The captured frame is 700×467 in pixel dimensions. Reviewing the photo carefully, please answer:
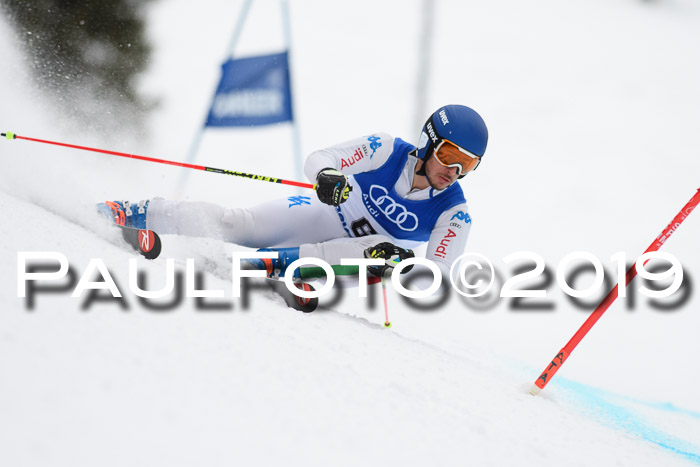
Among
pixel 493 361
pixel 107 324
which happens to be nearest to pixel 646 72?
pixel 493 361

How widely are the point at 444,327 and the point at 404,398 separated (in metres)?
3.32

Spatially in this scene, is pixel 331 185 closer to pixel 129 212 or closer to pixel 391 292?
pixel 129 212

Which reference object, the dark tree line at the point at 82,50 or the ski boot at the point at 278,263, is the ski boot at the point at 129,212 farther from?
the dark tree line at the point at 82,50

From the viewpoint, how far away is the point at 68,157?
12.9 feet

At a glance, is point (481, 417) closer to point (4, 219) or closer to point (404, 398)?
point (404, 398)

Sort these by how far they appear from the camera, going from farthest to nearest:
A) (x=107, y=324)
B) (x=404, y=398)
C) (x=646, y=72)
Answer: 1. (x=646, y=72)
2. (x=404, y=398)
3. (x=107, y=324)

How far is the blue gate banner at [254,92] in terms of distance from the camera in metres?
4.92

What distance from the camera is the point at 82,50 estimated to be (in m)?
6.00

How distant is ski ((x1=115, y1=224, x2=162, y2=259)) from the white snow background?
125 millimetres

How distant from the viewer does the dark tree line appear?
549 cm

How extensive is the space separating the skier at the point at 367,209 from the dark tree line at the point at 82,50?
321cm

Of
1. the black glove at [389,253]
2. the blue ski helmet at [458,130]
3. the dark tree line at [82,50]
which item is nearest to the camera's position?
the blue ski helmet at [458,130]

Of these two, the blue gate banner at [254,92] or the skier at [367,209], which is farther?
the blue gate banner at [254,92]

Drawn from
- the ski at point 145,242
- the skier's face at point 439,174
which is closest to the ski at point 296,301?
the ski at point 145,242
